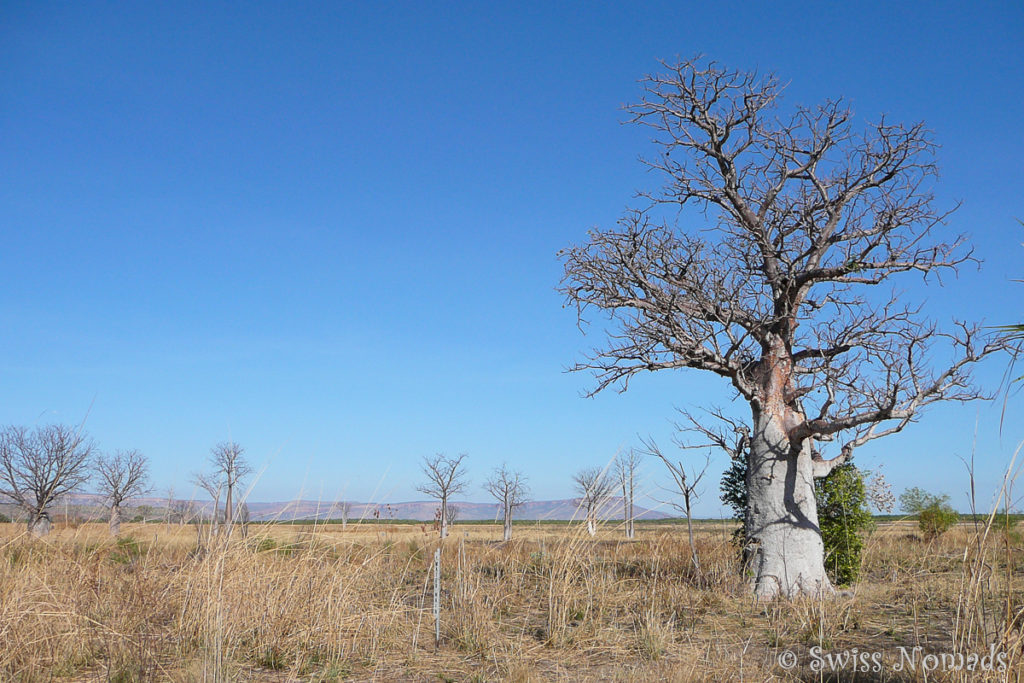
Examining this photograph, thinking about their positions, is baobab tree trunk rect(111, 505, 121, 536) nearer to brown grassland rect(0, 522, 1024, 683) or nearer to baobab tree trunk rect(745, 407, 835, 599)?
brown grassland rect(0, 522, 1024, 683)

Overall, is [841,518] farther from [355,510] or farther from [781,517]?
[355,510]

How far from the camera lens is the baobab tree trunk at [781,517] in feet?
25.2

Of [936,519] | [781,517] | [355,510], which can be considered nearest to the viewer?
[355,510]

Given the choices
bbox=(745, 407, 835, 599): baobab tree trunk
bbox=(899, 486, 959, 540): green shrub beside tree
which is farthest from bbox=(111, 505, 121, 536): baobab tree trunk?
bbox=(899, 486, 959, 540): green shrub beside tree

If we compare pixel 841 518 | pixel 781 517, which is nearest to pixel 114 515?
pixel 781 517

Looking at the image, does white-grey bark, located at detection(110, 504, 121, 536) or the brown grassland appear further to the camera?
white-grey bark, located at detection(110, 504, 121, 536)

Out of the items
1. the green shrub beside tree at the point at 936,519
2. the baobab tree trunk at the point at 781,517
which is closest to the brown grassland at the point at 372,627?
the baobab tree trunk at the point at 781,517

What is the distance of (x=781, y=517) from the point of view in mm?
7828

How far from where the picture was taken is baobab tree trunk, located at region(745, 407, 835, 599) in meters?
7.67

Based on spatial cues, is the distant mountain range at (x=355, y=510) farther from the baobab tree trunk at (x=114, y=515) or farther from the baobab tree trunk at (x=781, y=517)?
the baobab tree trunk at (x=781, y=517)

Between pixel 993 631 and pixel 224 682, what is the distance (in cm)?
368

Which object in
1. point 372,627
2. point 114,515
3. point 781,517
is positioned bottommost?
point 372,627

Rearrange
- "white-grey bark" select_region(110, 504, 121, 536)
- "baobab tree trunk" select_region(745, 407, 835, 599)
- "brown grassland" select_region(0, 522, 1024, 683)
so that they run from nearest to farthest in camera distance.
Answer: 1. "brown grassland" select_region(0, 522, 1024, 683)
2. "white-grey bark" select_region(110, 504, 121, 536)
3. "baobab tree trunk" select_region(745, 407, 835, 599)

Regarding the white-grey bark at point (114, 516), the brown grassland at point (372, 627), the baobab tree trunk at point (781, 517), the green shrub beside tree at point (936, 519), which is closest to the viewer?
the brown grassland at point (372, 627)
